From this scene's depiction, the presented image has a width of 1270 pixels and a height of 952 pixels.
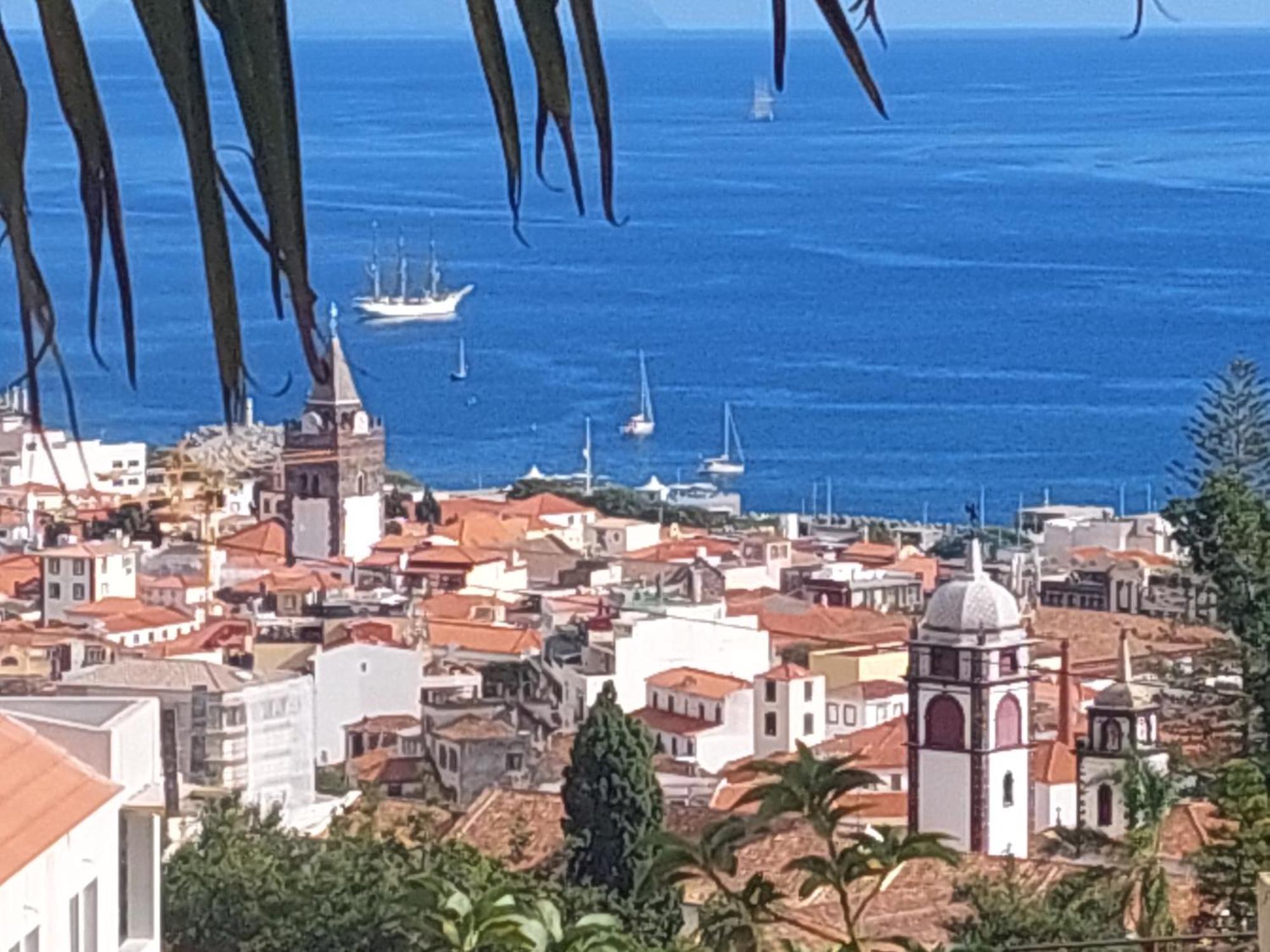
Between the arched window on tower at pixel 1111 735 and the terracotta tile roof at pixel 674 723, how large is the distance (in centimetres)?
314

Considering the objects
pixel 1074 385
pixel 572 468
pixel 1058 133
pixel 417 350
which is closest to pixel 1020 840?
pixel 572 468

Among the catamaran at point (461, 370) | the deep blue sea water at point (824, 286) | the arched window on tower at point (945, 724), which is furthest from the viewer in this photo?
the catamaran at point (461, 370)

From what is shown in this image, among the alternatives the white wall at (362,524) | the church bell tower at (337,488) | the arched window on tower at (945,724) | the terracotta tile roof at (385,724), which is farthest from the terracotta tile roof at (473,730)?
the white wall at (362,524)

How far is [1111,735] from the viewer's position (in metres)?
11.4

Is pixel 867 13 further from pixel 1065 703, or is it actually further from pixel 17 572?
pixel 17 572

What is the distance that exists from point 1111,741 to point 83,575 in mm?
7852

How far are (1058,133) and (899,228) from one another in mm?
13289

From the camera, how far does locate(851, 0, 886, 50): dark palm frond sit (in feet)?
1.24

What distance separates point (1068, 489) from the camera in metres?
24.0

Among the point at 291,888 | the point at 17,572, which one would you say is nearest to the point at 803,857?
the point at 291,888

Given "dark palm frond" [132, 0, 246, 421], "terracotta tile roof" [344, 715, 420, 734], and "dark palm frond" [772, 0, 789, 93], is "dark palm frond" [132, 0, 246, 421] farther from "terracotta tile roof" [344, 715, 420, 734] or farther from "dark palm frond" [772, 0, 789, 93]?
"terracotta tile roof" [344, 715, 420, 734]

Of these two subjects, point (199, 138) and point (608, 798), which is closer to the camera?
point (199, 138)

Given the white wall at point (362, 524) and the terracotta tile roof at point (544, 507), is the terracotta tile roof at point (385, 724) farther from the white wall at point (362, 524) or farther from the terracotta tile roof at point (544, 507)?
the terracotta tile roof at point (544, 507)

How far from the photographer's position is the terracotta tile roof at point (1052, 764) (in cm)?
1237
